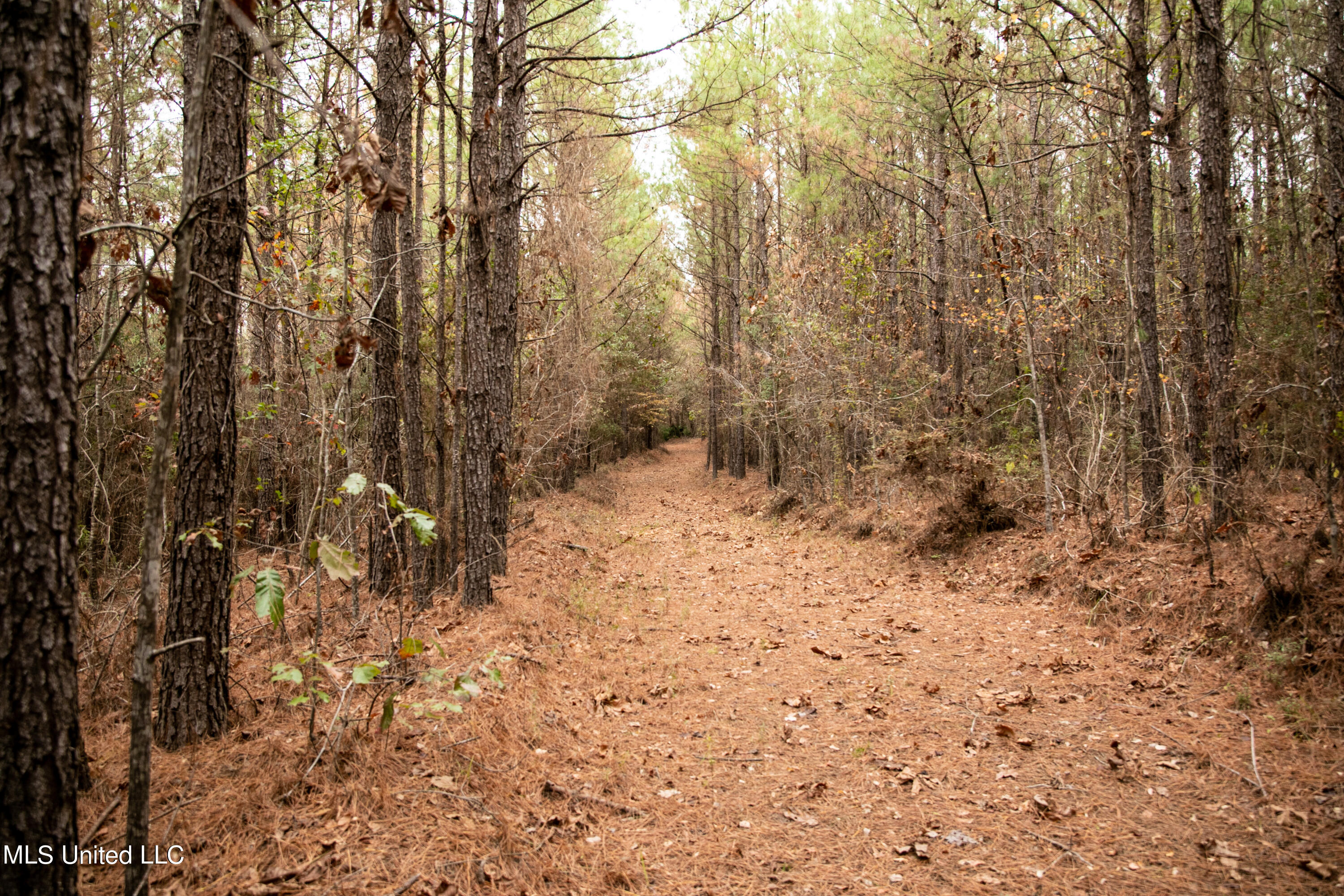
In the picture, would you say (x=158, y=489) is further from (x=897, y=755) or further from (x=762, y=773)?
(x=897, y=755)

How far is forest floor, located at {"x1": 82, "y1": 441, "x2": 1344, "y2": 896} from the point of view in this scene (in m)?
3.03

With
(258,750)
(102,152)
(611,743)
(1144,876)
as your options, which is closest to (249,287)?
(102,152)

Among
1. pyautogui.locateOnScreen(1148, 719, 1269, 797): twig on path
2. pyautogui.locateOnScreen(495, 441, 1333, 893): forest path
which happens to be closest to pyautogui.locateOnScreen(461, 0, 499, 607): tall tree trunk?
pyautogui.locateOnScreen(495, 441, 1333, 893): forest path

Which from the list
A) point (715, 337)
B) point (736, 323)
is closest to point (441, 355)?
point (736, 323)

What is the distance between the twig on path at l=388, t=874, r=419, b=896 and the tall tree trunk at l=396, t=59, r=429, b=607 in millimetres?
4049

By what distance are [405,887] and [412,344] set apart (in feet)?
17.2

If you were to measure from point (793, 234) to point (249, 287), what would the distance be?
10196 mm

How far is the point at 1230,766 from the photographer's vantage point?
12.1 ft

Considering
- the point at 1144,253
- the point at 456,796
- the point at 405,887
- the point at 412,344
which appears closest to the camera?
the point at 405,887

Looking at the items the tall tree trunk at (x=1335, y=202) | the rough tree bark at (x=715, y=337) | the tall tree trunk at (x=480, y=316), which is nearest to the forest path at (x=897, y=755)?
the tall tree trunk at (x=480, y=316)

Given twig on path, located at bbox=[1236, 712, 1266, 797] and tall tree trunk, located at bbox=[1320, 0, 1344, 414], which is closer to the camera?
twig on path, located at bbox=[1236, 712, 1266, 797]

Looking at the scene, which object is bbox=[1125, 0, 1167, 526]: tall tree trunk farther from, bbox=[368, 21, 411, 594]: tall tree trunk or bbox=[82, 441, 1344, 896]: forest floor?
bbox=[368, 21, 411, 594]: tall tree trunk

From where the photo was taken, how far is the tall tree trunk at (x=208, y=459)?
377 cm

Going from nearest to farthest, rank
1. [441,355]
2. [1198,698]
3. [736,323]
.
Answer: [1198,698] < [441,355] < [736,323]
